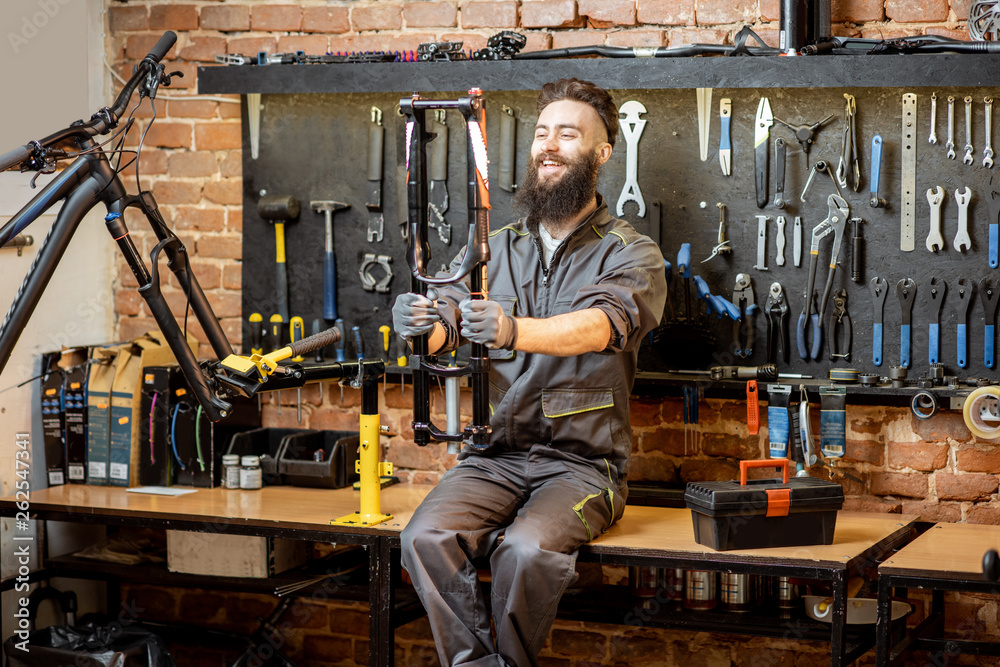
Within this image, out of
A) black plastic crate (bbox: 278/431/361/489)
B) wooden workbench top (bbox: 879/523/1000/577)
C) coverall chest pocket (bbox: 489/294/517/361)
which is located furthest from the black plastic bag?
wooden workbench top (bbox: 879/523/1000/577)

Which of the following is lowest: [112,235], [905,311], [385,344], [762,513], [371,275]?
[762,513]

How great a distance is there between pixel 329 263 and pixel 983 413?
2063mm

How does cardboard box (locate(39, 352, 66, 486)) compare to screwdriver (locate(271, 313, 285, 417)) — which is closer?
cardboard box (locate(39, 352, 66, 486))

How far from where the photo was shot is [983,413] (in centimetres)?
304

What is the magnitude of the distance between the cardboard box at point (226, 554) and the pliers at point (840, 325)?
1770 millimetres

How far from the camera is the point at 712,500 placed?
2.65 meters

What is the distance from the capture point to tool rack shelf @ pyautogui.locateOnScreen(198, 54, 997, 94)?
9.80ft

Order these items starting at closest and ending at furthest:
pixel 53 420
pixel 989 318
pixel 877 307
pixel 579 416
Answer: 1. pixel 579 416
2. pixel 989 318
3. pixel 877 307
4. pixel 53 420

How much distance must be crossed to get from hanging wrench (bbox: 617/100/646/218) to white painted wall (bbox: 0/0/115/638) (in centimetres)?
186

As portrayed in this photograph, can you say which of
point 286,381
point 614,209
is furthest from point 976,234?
point 286,381

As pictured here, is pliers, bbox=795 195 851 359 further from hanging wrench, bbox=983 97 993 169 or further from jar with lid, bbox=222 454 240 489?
jar with lid, bbox=222 454 240 489

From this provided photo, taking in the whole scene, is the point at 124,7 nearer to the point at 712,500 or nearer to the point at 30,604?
the point at 30,604
